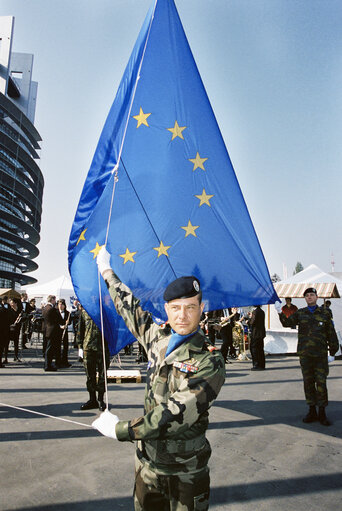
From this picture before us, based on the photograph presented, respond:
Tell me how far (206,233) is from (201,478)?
249 cm

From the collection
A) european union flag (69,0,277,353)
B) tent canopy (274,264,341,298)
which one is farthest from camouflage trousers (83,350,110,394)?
tent canopy (274,264,341,298)

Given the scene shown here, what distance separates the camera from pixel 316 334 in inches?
223

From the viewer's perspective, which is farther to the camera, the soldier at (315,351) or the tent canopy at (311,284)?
the tent canopy at (311,284)

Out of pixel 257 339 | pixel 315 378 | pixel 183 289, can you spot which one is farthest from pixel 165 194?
pixel 257 339

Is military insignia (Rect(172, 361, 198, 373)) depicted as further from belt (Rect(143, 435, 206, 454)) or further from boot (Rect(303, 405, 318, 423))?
boot (Rect(303, 405, 318, 423))

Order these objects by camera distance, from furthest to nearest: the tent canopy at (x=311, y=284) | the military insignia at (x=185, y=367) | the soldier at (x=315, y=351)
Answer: the tent canopy at (x=311, y=284) < the soldier at (x=315, y=351) < the military insignia at (x=185, y=367)

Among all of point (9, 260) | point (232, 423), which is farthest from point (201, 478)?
point (9, 260)

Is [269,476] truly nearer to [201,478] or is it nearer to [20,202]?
[201,478]

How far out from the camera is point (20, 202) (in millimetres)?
63062

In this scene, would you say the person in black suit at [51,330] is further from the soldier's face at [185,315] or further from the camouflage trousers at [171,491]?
the soldier's face at [185,315]

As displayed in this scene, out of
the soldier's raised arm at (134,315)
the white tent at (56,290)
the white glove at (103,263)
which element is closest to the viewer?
the soldier's raised arm at (134,315)

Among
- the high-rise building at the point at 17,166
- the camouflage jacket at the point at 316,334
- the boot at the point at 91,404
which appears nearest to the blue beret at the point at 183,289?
the camouflage jacket at the point at 316,334

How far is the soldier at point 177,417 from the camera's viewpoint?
5.17ft

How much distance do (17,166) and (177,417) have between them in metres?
66.1
